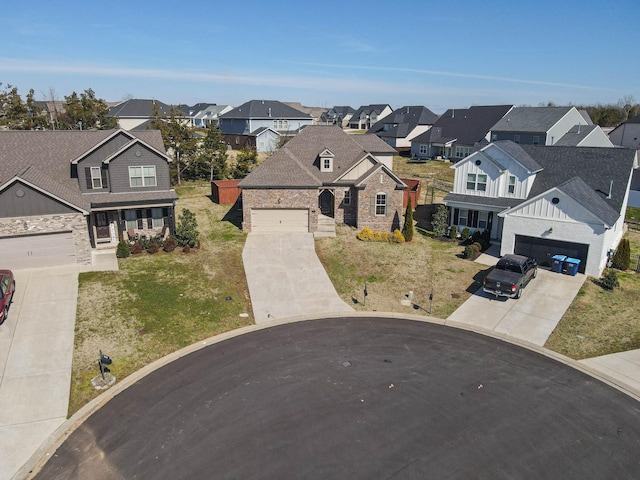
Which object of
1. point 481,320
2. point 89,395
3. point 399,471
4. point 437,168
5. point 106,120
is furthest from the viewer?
point 437,168

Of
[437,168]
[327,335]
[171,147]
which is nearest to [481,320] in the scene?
[327,335]

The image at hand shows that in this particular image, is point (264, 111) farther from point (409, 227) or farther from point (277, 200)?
point (409, 227)

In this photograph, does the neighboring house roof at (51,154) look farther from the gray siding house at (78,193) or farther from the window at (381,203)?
the window at (381,203)

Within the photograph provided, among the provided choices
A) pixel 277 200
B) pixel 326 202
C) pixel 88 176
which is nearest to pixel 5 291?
pixel 88 176

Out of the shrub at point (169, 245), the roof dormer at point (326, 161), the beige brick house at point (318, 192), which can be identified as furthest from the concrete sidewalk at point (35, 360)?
the roof dormer at point (326, 161)

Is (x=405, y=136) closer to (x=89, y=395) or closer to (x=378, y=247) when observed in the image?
(x=378, y=247)

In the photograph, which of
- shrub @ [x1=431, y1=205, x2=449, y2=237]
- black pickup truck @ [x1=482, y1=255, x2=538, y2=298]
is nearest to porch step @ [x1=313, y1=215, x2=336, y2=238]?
shrub @ [x1=431, y1=205, x2=449, y2=237]
